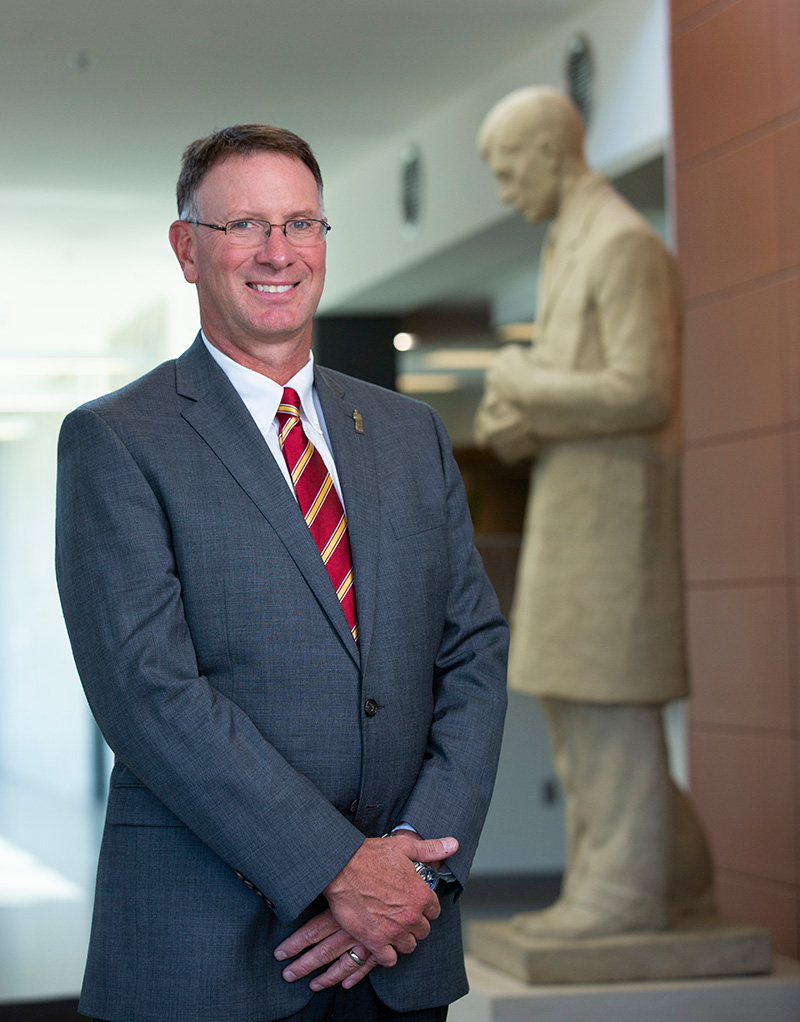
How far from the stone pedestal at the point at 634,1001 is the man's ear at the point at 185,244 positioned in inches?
83.5

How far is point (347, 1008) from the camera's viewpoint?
155 cm

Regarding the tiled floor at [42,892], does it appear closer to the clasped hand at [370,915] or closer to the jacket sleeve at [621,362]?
the jacket sleeve at [621,362]

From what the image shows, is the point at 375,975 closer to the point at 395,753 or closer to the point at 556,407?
the point at 395,753

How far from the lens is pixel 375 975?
60.7 inches

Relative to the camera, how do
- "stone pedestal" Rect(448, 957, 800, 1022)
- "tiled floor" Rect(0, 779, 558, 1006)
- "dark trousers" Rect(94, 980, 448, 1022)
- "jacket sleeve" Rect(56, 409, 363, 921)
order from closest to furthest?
"jacket sleeve" Rect(56, 409, 363, 921), "dark trousers" Rect(94, 980, 448, 1022), "stone pedestal" Rect(448, 957, 800, 1022), "tiled floor" Rect(0, 779, 558, 1006)

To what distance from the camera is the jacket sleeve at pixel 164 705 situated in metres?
1.42

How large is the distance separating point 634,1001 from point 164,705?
217 cm

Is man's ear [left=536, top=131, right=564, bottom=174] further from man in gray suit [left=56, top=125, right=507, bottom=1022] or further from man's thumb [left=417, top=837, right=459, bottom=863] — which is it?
man's thumb [left=417, top=837, right=459, bottom=863]

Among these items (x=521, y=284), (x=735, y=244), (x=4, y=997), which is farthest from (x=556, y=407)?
(x=521, y=284)

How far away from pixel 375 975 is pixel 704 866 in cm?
215

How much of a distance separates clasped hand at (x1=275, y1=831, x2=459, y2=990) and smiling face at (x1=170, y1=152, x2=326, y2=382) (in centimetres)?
63

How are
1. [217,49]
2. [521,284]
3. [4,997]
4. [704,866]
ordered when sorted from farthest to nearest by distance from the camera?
[521,284], [217,49], [4,997], [704,866]

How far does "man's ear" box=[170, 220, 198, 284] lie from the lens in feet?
5.49

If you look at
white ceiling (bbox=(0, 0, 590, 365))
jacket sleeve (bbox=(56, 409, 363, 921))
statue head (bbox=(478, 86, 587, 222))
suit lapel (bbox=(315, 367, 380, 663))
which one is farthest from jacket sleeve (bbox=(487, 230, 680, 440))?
jacket sleeve (bbox=(56, 409, 363, 921))
